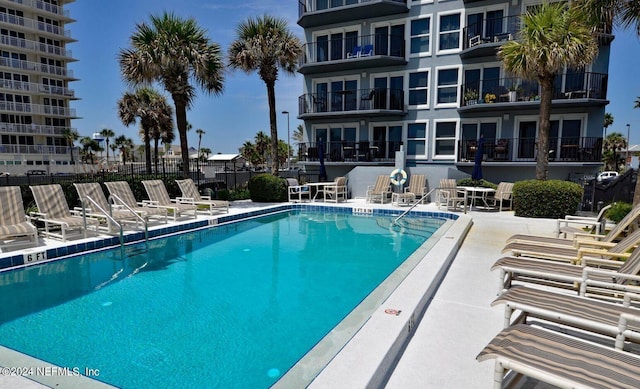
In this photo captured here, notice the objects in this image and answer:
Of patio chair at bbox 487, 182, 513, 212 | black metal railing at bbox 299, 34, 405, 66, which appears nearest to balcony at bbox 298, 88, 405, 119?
black metal railing at bbox 299, 34, 405, 66

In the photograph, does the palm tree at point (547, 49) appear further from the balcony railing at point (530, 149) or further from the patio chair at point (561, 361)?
the patio chair at point (561, 361)

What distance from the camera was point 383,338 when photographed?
120 inches

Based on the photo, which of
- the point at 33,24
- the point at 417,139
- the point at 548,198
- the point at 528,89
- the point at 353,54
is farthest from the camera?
the point at 33,24

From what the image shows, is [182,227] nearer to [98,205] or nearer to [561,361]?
[98,205]

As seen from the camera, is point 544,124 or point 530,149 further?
point 530,149

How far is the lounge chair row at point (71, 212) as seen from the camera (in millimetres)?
7133

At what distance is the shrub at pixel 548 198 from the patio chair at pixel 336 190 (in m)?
6.48

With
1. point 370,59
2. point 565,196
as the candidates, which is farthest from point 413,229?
point 370,59

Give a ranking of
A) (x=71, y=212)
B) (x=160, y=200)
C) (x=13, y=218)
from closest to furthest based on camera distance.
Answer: (x=13, y=218), (x=71, y=212), (x=160, y=200)

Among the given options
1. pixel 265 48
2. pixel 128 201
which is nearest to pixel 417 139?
pixel 265 48

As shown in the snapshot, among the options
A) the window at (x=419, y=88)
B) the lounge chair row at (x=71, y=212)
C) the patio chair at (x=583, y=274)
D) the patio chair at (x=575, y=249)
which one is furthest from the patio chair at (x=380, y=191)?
the patio chair at (x=583, y=274)

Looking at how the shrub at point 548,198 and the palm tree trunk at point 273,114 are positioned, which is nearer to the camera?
the shrub at point 548,198

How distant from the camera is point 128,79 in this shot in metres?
12.0

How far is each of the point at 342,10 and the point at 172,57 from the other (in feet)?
31.2
